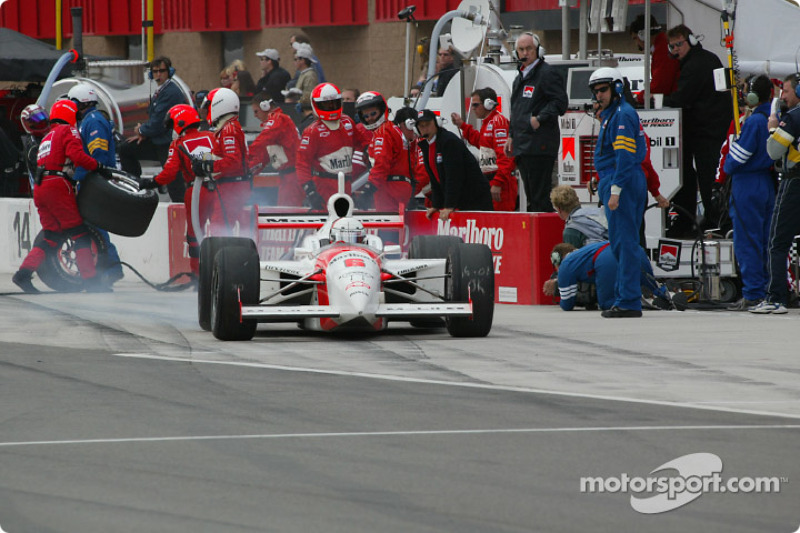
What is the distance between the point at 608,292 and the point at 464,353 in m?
3.44

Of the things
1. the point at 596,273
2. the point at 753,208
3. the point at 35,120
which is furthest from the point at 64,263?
the point at 753,208

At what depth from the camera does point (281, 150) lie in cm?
1736

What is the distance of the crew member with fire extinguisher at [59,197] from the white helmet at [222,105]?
1.36m

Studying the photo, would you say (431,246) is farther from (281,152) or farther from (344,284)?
(281,152)

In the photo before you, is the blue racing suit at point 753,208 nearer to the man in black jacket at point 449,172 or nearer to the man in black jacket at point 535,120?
the man in black jacket at point 535,120

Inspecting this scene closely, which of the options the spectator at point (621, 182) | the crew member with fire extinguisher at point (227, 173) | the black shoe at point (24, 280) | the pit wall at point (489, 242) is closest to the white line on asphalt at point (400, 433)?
the spectator at point (621, 182)

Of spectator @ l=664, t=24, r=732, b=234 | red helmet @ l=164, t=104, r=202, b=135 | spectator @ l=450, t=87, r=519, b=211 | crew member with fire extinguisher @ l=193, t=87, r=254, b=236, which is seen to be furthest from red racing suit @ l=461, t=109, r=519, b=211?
red helmet @ l=164, t=104, r=202, b=135

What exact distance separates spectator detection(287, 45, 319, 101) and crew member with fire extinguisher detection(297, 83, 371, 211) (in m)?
5.49

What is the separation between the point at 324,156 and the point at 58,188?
9.30 ft

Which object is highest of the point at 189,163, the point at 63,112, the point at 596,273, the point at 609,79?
the point at 609,79

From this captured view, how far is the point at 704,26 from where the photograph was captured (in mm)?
16719

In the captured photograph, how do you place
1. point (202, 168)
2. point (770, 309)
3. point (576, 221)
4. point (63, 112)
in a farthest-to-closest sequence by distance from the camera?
point (63, 112)
point (202, 168)
point (576, 221)
point (770, 309)

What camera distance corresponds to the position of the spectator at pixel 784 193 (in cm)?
1271

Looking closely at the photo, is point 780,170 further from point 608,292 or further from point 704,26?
point 704,26
